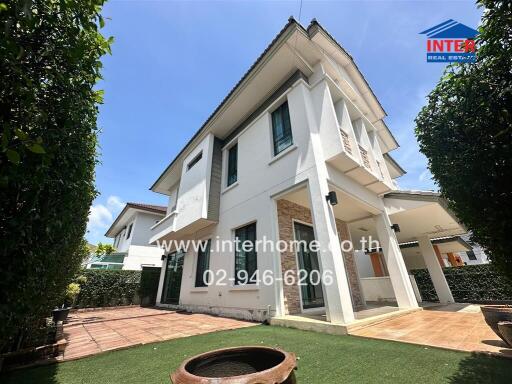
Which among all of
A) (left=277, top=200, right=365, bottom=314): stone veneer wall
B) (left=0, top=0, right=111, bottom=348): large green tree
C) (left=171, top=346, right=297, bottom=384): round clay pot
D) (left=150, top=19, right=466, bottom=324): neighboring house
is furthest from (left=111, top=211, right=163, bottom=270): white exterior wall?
(left=171, top=346, right=297, bottom=384): round clay pot

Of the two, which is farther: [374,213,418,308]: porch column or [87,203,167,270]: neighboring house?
[87,203,167,270]: neighboring house

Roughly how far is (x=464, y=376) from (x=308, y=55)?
8.07 meters

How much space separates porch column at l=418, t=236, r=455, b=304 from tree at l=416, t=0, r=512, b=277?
10105mm

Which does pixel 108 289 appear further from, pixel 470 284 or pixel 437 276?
pixel 470 284

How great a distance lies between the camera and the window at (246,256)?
6.73 metres

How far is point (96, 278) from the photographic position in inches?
457

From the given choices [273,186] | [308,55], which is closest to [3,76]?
[273,186]

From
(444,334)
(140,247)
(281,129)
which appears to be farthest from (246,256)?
(140,247)

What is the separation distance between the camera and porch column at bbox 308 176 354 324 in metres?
4.41

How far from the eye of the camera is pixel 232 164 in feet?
31.6

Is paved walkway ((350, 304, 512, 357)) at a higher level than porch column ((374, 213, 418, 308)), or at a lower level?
lower

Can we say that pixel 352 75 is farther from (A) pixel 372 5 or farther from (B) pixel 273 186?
(B) pixel 273 186

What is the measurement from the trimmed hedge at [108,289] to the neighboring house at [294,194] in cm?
400

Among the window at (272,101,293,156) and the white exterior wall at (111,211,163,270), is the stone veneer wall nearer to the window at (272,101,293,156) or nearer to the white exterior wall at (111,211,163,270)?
the window at (272,101,293,156)
